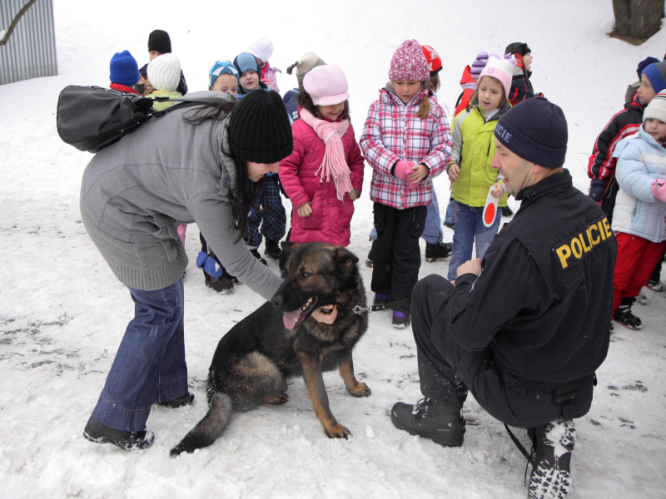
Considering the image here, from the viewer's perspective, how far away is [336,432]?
279cm

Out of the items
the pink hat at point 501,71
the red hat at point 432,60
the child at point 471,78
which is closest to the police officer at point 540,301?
the pink hat at point 501,71

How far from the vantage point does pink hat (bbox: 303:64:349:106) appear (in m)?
3.83

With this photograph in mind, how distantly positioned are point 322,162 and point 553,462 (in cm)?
289

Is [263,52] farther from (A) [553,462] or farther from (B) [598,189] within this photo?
(A) [553,462]

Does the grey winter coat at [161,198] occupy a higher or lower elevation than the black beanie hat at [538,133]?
lower

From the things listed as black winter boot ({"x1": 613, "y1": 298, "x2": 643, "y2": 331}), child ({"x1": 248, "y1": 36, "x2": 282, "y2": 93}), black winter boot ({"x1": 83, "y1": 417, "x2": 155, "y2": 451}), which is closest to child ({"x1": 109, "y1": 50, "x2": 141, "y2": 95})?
child ({"x1": 248, "y1": 36, "x2": 282, "y2": 93})

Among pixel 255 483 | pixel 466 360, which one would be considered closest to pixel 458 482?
pixel 466 360

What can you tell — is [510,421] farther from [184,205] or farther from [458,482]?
[184,205]

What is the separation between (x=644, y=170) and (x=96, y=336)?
4.93 m

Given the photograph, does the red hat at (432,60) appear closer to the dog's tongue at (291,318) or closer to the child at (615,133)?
the child at (615,133)

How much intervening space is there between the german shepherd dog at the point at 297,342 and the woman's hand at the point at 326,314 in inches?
1.5

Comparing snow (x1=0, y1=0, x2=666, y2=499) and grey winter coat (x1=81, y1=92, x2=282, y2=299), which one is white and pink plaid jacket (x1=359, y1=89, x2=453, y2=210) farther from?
grey winter coat (x1=81, y1=92, x2=282, y2=299)

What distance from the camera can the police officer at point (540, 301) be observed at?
6.50 ft

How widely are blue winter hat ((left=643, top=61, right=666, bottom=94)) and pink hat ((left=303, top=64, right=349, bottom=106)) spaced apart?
3.00 metres
